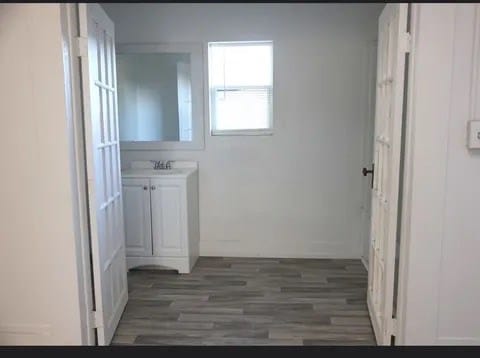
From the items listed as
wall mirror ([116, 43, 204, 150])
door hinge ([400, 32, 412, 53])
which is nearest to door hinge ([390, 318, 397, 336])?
door hinge ([400, 32, 412, 53])

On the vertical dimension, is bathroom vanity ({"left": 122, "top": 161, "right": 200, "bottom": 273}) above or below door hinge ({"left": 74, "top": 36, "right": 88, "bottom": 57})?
below

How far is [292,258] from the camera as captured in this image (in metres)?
3.97

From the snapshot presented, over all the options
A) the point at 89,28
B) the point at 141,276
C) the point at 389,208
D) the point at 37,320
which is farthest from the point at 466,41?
the point at 141,276

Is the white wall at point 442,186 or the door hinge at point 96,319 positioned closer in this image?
the white wall at point 442,186

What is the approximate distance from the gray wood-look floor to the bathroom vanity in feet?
0.52

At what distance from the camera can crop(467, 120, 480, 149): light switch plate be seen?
1902 millimetres

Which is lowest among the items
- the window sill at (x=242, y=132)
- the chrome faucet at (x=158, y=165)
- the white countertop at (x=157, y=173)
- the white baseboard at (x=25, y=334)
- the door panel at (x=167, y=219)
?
the white baseboard at (x=25, y=334)

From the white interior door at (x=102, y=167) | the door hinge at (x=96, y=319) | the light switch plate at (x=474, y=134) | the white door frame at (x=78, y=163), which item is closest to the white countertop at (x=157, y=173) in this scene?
the white interior door at (x=102, y=167)

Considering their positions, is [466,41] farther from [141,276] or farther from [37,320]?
[141,276]

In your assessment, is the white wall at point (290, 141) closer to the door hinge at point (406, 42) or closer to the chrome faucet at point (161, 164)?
the chrome faucet at point (161, 164)

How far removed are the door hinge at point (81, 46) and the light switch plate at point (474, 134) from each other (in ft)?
6.32

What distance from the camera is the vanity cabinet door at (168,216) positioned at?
349cm

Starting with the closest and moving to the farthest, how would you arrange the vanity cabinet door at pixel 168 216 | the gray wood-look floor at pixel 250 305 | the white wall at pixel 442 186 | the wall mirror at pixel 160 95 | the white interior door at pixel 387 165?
the white wall at pixel 442 186
the white interior door at pixel 387 165
the gray wood-look floor at pixel 250 305
the vanity cabinet door at pixel 168 216
the wall mirror at pixel 160 95

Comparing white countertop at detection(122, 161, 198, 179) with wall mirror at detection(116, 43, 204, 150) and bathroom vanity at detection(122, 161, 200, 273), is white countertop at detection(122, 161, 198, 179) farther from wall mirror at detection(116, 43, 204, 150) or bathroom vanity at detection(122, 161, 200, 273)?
wall mirror at detection(116, 43, 204, 150)
